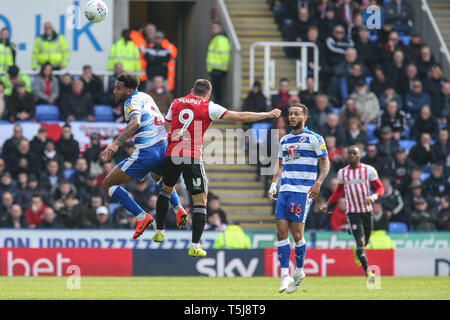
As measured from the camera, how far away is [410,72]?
1003 inches

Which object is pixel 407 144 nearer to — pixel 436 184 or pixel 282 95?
pixel 436 184

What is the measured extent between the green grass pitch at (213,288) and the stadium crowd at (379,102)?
3.38m

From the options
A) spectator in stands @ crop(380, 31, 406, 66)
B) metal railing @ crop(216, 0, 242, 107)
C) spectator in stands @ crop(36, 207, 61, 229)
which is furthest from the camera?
spectator in stands @ crop(380, 31, 406, 66)

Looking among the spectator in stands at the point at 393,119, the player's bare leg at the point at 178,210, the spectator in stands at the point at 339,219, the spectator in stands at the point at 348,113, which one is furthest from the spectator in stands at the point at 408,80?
the player's bare leg at the point at 178,210

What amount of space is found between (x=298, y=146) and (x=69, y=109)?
911 cm

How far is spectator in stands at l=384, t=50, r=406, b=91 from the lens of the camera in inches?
1001

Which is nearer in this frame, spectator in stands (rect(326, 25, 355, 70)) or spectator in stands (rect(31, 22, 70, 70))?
spectator in stands (rect(31, 22, 70, 70))

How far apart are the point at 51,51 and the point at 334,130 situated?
6475mm

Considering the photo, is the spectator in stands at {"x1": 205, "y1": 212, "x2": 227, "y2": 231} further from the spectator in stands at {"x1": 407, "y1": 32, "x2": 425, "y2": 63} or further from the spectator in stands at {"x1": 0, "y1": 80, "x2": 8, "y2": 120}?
the spectator in stands at {"x1": 407, "y1": 32, "x2": 425, "y2": 63}

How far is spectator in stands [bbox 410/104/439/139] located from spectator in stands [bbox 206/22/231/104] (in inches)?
183

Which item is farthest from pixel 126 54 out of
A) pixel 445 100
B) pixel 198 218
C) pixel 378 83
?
pixel 198 218

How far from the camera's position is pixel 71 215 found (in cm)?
2042

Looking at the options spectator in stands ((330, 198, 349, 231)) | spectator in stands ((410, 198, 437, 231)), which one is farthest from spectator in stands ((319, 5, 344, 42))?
spectator in stands ((330, 198, 349, 231))

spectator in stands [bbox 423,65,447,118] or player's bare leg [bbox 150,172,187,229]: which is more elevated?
spectator in stands [bbox 423,65,447,118]
